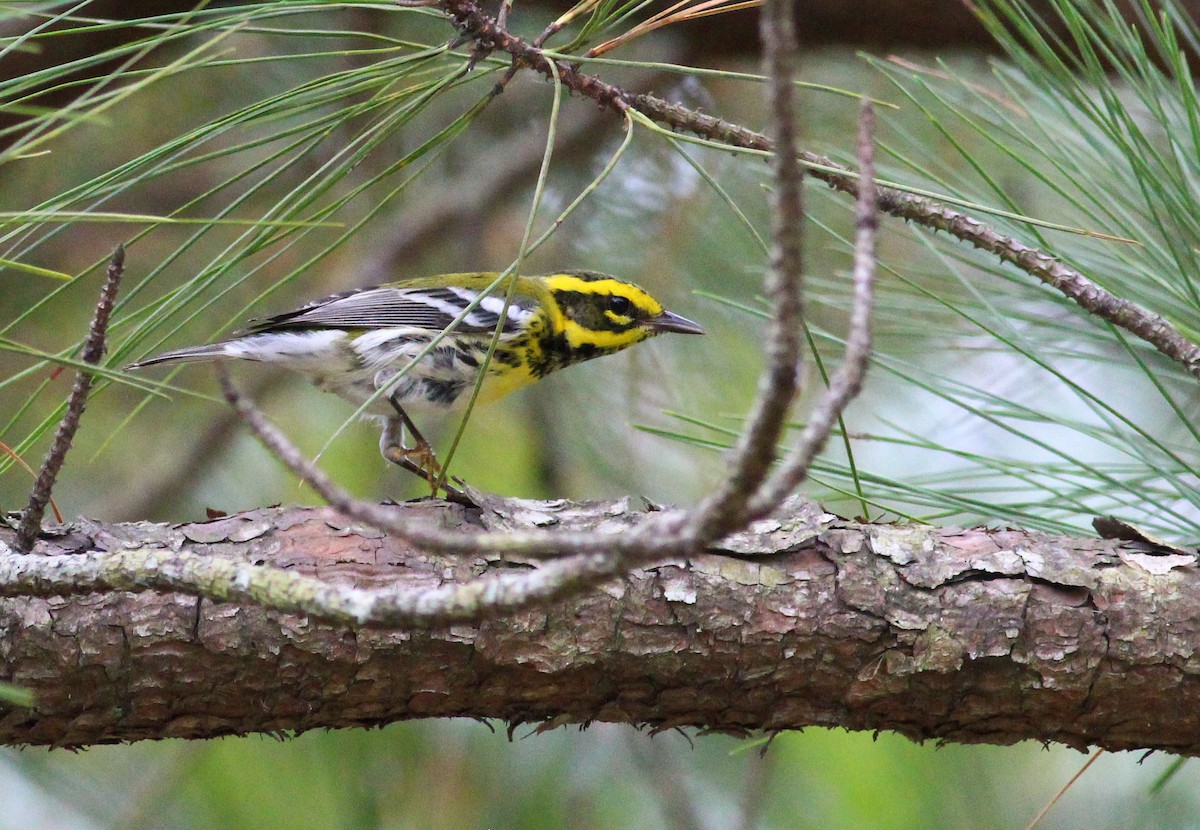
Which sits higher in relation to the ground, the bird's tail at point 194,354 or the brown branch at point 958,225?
the brown branch at point 958,225

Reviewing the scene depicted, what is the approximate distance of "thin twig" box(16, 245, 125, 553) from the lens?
4.17ft

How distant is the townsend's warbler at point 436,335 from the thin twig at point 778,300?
1.87 meters

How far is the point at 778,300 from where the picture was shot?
780 mm

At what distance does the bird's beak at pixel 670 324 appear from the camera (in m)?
3.05

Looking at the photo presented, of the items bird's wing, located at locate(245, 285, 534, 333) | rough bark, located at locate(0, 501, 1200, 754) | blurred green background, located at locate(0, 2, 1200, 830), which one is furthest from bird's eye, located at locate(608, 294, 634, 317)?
rough bark, located at locate(0, 501, 1200, 754)

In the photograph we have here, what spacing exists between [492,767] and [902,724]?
6.83ft

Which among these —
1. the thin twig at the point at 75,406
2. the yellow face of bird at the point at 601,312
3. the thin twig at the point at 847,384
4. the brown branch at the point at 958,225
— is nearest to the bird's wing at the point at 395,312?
the yellow face of bird at the point at 601,312

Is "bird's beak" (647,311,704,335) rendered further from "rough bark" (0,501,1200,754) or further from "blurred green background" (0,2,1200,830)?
"rough bark" (0,501,1200,754)

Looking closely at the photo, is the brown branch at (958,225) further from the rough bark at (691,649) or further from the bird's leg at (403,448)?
the bird's leg at (403,448)

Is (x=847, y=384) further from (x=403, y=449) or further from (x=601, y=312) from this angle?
(x=601, y=312)

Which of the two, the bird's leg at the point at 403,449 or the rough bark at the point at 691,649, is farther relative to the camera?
the bird's leg at the point at 403,449

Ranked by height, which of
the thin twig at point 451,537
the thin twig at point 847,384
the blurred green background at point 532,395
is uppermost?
the thin twig at point 847,384

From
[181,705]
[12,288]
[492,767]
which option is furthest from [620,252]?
[181,705]

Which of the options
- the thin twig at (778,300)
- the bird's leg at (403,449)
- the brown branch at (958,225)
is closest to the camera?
the thin twig at (778,300)
